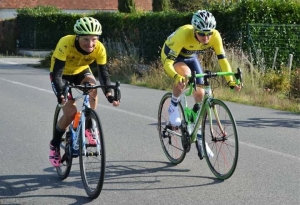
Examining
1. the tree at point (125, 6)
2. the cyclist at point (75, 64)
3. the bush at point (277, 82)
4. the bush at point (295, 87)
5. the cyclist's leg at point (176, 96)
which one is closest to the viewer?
the cyclist at point (75, 64)

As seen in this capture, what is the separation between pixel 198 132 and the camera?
7609 millimetres

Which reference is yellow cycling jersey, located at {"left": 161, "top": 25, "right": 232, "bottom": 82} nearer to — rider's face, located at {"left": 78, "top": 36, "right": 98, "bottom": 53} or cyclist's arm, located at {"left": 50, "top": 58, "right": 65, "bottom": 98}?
rider's face, located at {"left": 78, "top": 36, "right": 98, "bottom": 53}

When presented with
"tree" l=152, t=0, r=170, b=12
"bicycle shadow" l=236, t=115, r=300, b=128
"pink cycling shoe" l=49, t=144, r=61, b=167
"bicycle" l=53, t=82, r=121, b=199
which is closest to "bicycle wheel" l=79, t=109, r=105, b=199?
"bicycle" l=53, t=82, r=121, b=199

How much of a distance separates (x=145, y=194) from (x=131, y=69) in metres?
16.6

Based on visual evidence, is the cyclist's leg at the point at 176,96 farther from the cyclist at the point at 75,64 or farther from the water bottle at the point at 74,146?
the water bottle at the point at 74,146

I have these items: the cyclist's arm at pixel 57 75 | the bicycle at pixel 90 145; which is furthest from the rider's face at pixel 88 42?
the bicycle at pixel 90 145

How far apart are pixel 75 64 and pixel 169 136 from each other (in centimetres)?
177

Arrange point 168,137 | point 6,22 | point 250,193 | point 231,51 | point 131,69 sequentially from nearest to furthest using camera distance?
point 250,193 → point 168,137 → point 231,51 → point 131,69 → point 6,22

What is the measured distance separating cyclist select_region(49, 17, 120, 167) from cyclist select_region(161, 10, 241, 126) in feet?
2.96

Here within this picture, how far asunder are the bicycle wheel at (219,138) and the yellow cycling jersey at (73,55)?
1301mm

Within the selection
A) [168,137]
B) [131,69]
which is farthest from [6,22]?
[168,137]

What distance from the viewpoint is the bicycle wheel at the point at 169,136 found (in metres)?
8.16

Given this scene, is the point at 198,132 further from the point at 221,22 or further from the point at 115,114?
the point at 221,22

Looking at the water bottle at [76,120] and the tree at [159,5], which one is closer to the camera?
the water bottle at [76,120]
